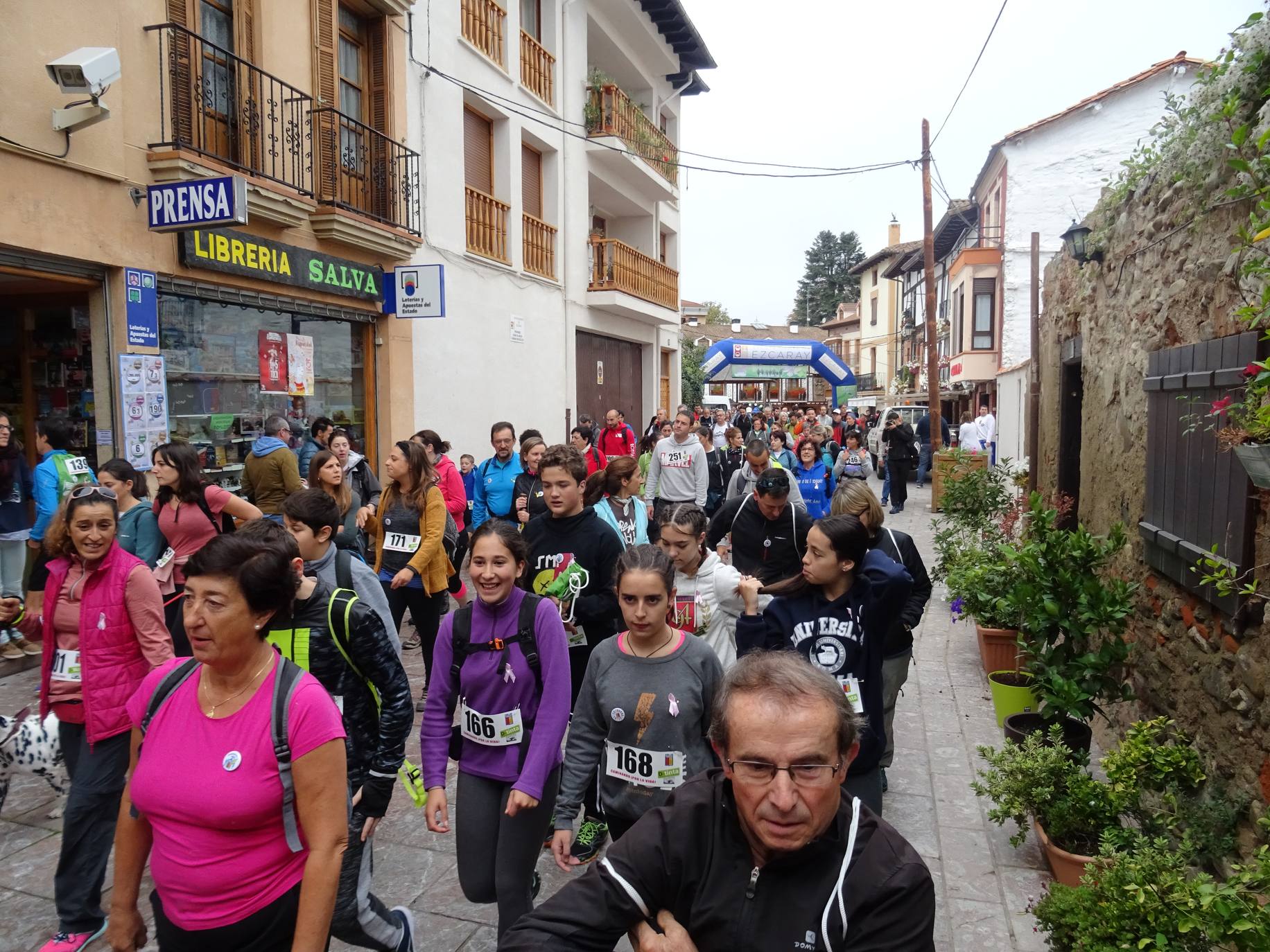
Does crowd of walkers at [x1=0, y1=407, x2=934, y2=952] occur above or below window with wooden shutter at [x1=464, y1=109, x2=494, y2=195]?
below

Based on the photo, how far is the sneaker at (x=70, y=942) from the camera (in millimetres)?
3389

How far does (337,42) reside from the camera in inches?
414

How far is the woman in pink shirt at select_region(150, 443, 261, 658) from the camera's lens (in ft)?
16.7

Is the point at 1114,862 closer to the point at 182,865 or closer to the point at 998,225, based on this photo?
the point at 182,865

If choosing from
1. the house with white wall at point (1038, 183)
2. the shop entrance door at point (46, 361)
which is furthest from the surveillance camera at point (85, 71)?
the house with white wall at point (1038, 183)

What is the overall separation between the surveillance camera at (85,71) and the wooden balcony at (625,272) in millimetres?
11239

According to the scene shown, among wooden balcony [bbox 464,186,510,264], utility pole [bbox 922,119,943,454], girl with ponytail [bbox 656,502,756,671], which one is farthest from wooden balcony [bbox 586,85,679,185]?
girl with ponytail [bbox 656,502,756,671]

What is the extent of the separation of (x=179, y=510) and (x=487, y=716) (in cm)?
298

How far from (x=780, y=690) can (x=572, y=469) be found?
3124mm

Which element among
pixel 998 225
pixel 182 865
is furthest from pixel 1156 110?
pixel 182 865

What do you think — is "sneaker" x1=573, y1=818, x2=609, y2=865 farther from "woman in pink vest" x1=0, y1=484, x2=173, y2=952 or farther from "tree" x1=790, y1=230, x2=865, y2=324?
"tree" x1=790, y1=230, x2=865, y2=324

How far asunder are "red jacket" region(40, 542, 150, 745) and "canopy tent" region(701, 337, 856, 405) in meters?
24.5

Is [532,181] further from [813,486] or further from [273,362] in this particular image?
[813,486]

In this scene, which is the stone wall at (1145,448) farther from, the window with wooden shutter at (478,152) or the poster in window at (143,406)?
the window with wooden shutter at (478,152)
